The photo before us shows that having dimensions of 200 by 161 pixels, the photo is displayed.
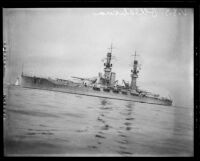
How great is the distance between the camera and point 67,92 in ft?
5.28

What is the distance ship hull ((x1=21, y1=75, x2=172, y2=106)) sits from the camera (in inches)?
62.6

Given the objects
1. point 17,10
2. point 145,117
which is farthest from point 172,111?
point 17,10

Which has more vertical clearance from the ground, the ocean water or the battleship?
the battleship

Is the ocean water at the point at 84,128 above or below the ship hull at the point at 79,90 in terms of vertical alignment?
below

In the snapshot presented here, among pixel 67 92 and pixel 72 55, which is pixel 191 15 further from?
pixel 67 92

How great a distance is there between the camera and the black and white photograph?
1.56m

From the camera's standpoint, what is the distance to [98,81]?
1.61 metres

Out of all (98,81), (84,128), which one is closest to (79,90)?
(98,81)

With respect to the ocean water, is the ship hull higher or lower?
higher

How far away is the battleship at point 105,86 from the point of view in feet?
5.23

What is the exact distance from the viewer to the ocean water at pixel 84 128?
61.2 inches

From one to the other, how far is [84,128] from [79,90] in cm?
24

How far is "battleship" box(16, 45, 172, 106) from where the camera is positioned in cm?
159
